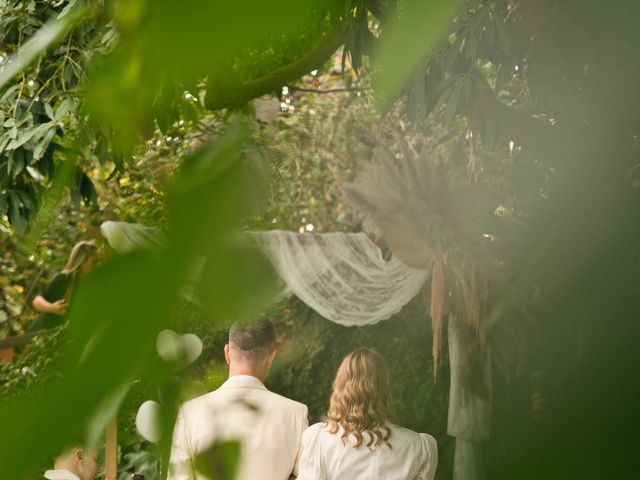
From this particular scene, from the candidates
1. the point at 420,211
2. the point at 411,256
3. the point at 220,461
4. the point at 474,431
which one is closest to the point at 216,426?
the point at 220,461

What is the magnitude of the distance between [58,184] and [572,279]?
0.12 metres

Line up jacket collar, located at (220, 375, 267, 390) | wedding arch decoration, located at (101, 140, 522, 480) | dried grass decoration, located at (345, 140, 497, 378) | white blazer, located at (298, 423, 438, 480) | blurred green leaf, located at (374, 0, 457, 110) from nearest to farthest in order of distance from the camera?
blurred green leaf, located at (374, 0, 457, 110) < jacket collar, located at (220, 375, 267, 390) < wedding arch decoration, located at (101, 140, 522, 480) < white blazer, located at (298, 423, 438, 480) < dried grass decoration, located at (345, 140, 497, 378)

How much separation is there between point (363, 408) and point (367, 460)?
13cm

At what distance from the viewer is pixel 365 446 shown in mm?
2338

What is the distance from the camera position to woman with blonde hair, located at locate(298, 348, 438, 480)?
231 centimetres

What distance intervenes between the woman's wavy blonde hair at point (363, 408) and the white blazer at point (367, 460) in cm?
2

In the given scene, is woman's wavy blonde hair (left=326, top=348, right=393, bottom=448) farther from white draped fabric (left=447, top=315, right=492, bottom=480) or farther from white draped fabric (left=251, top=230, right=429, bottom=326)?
white draped fabric (left=251, top=230, right=429, bottom=326)

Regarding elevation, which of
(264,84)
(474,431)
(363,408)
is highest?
(264,84)

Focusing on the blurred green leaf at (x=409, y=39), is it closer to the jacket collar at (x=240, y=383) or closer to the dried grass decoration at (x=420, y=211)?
the jacket collar at (x=240, y=383)

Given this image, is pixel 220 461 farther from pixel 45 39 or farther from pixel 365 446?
pixel 365 446

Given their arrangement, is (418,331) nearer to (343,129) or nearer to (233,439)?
(343,129)

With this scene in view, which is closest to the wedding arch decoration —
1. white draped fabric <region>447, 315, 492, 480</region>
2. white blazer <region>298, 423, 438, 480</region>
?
white draped fabric <region>447, 315, 492, 480</region>

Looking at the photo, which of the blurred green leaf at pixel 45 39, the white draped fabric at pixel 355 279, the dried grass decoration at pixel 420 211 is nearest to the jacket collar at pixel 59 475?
the blurred green leaf at pixel 45 39

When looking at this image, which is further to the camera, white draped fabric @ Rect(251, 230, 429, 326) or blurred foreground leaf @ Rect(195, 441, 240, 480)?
white draped fabric @ Rect(251, 230, 429, 326)
